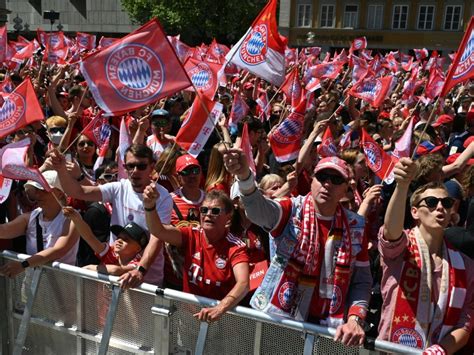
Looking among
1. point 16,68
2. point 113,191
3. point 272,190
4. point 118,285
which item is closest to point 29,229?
point 113,191

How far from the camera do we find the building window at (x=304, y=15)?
50.7 metres

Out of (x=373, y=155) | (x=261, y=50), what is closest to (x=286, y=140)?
(x=373, y=155)

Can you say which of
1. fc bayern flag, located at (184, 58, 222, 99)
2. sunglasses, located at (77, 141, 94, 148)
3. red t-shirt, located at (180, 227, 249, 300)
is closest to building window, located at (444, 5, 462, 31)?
fc bayern flag, located at (184, 58, 222, 99)

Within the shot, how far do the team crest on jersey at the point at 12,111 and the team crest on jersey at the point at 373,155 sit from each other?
311 cm

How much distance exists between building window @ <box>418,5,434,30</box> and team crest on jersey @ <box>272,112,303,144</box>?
4793cm

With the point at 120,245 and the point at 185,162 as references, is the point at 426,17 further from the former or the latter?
the point at 120,245

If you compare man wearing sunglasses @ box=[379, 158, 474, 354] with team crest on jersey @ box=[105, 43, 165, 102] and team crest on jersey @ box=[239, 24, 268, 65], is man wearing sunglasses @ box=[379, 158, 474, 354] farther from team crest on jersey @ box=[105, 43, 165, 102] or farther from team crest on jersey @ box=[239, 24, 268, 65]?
team crest on jersey @ box=[239, 24, 268, 65]

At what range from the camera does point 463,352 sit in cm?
300

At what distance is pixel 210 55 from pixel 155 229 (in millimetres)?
10009

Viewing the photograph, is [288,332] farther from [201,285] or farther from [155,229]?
[155,229]

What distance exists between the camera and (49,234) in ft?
12.5

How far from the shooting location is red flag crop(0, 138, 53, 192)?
3.72m

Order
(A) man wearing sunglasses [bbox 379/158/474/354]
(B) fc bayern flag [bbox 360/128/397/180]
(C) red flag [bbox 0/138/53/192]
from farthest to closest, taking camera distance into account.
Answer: (B) fc bayern flag [bbox 360/128/397/180] < (C) red flag [bbox 0/138/53/192] < (A) man wearing sunglasses [bbox 379/158/474/354]

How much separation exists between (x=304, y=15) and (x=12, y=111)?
49446 mm
